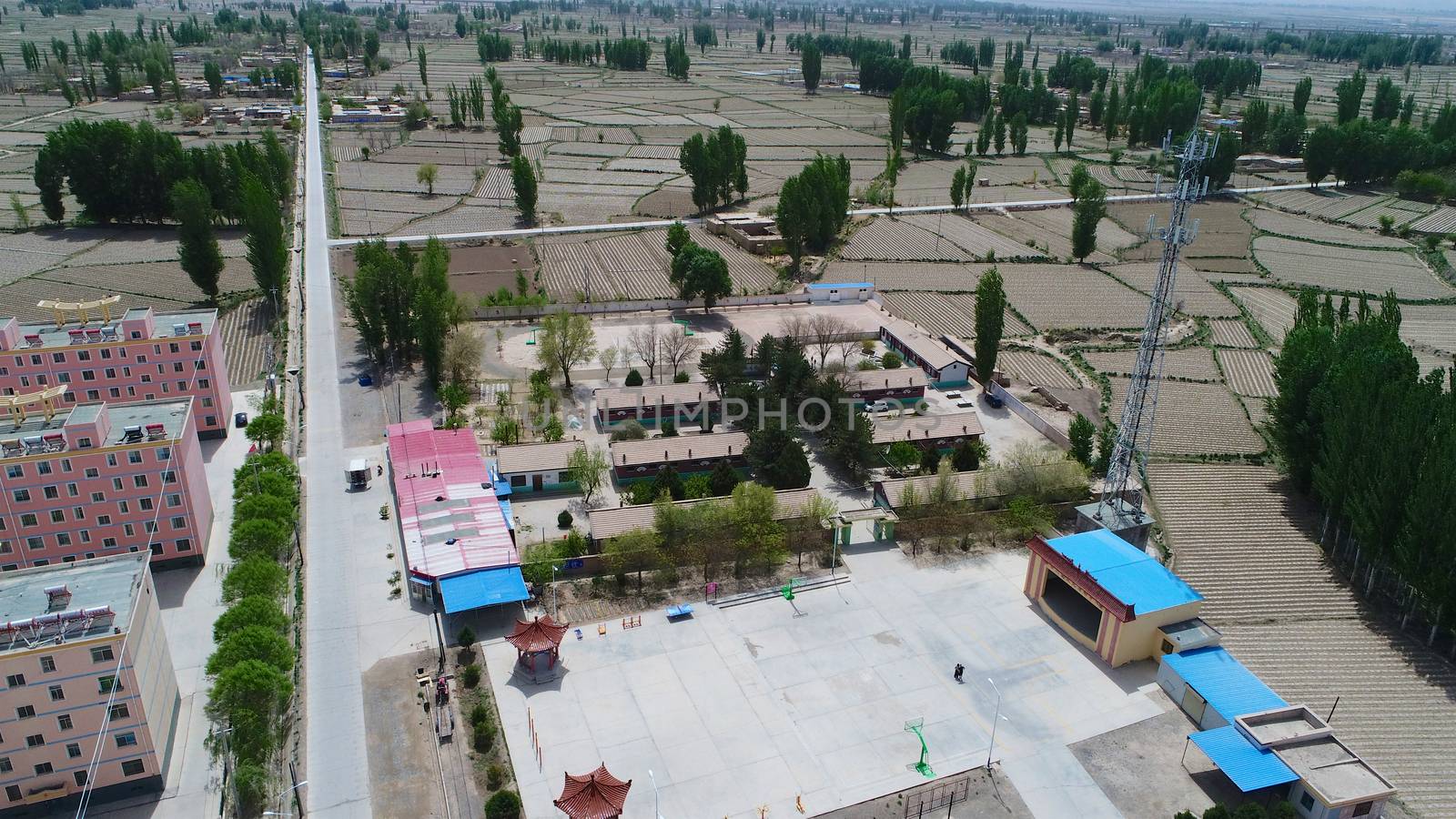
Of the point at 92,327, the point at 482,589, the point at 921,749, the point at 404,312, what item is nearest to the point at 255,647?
the point at 482,589

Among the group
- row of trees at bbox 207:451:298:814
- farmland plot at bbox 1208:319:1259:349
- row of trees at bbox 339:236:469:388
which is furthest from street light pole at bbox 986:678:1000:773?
farmland plot at bbox 1208:319:1259:349

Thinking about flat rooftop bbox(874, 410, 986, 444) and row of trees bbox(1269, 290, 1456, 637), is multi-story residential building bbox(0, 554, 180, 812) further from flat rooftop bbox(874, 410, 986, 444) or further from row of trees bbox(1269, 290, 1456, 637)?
row of trees bbox(1269, 290, 1456, 637)

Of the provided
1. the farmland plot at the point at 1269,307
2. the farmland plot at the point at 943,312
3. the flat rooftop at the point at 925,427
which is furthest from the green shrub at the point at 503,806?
the farmland plot at the point at 1269,307

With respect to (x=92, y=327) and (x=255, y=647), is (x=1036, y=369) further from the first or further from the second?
(x=92, y=327)

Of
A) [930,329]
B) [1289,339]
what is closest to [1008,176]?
[930,329]

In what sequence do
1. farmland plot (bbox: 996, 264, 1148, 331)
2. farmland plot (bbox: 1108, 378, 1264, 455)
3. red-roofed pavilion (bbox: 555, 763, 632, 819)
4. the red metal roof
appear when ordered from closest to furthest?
1. red-roofed pavilion (bbox: 555, 763, 632, 819)
2. the red metal roof
3. farmland plot (bbox: 1108, 378, 1264, 455)
4. farmland plot (bbox: 996, 264, 1148, 331)

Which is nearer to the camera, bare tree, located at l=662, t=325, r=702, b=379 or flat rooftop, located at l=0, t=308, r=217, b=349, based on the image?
flat rooftop, located at l=0, t=308, r=217, b=349
